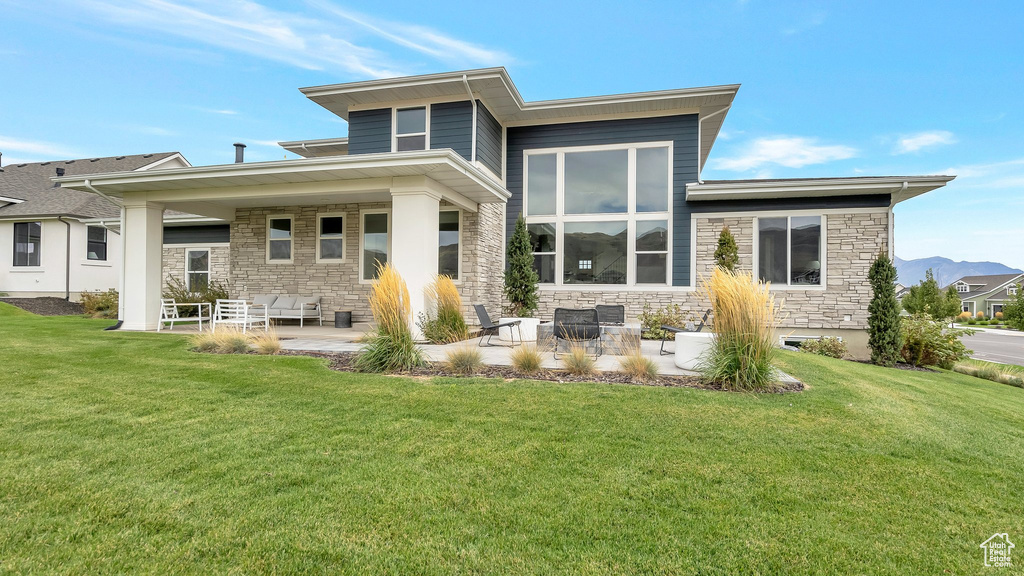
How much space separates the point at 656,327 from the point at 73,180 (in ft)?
38.6

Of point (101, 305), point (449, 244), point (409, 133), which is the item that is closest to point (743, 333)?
point (449, 244)

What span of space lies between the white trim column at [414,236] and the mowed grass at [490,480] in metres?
3.39

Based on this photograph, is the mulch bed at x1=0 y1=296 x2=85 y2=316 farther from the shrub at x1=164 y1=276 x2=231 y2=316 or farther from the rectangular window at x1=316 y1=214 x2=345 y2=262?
the rectangular window at x1=316 y1=214 x2=345 y2=262

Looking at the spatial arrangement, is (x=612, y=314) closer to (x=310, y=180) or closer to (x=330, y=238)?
(x=310, y=180)

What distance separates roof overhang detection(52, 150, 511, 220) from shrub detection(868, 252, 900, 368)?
7.18 metres

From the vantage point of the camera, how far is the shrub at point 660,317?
34.4 ft

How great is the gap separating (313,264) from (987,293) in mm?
65835

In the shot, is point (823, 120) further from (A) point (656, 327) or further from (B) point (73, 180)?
(B) point (73, 180)

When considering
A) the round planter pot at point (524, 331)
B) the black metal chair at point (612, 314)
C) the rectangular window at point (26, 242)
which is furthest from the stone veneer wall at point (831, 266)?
the rectangular window at point (26, 242)

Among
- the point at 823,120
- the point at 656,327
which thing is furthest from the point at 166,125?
the point at 823,120

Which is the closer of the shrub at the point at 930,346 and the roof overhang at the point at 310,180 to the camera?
the roof overhang at the point at 310,180

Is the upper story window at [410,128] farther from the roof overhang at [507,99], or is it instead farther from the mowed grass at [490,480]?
the mowed grass at [490,480]

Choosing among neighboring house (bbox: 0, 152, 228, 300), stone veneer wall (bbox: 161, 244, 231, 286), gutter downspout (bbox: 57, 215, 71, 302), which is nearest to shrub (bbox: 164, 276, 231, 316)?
stone veneer wall (bbox: 161, 244, 231, 286)

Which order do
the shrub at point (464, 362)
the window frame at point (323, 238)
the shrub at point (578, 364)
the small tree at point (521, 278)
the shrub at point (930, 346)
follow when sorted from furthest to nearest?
the window frame at point (323, 238) → the small tree at point (521, 278) → the shrub at point (930, 346) → the shrub at point (464, 362) → the shrub at point (578, 364)
